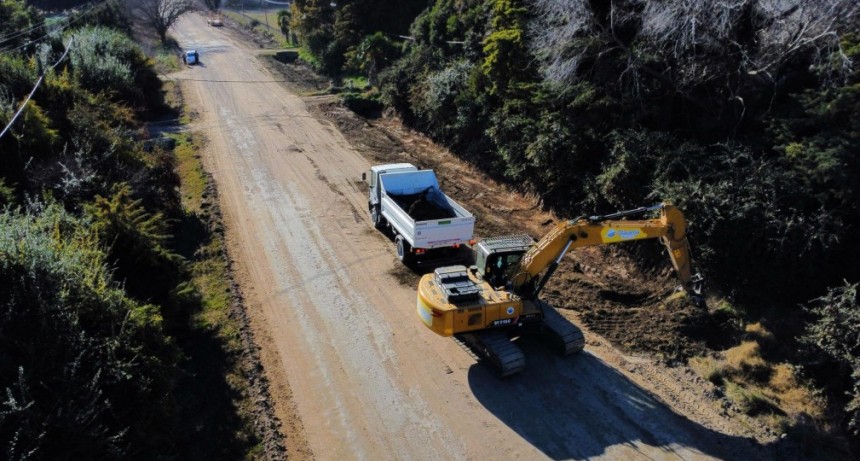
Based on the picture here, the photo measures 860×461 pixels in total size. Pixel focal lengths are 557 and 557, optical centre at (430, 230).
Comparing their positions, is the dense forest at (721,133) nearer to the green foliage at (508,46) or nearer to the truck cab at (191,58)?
the green foliage at (508,46)

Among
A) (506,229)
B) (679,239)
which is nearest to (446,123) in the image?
(506,229)

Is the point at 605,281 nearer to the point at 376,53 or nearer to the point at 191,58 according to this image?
the point at 376,53

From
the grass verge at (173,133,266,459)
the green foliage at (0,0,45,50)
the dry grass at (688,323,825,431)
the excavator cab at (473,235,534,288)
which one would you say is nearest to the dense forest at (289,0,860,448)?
the dry grass at (688,323,825,431)

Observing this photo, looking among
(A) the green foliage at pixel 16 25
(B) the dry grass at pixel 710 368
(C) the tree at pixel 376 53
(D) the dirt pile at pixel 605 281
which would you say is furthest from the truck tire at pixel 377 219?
(A) the green foliage at pixel 16 25

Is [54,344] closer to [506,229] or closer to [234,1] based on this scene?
[506,229]

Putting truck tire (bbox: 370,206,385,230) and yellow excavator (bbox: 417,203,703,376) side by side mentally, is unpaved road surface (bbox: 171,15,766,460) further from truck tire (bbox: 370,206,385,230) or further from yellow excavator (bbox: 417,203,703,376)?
yellow excavator (bbox: 417,203,703,376)
